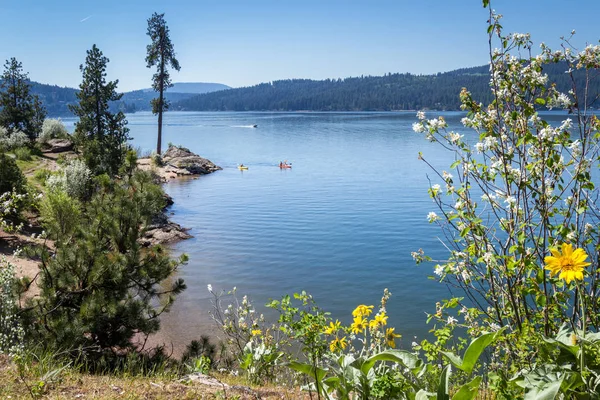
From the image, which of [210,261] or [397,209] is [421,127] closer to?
[210,261]

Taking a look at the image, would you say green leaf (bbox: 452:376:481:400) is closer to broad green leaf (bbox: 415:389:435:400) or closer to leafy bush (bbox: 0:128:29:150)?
broad green leaf (bbox: 415:389:435:400)

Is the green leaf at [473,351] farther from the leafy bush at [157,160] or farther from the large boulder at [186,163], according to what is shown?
the leafy bush at [157,160]

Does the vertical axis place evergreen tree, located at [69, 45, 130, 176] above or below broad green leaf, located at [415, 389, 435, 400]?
above

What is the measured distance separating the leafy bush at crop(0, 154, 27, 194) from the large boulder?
70.3 ft

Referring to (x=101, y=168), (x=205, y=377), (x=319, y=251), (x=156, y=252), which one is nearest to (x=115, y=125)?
(x=101, y=168)

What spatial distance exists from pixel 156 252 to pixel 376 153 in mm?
44497

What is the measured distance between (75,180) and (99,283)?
549 inches

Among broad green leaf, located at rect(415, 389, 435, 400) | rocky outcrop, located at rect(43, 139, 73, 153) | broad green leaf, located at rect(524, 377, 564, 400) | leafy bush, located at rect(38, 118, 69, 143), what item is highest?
leafy bush, located at rect(38, 118, 69, 143)

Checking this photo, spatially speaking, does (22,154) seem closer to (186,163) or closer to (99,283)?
(186,163)

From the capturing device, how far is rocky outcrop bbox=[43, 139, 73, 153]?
32906 mm

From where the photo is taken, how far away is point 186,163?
4084 centimetres

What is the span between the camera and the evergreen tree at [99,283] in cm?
665

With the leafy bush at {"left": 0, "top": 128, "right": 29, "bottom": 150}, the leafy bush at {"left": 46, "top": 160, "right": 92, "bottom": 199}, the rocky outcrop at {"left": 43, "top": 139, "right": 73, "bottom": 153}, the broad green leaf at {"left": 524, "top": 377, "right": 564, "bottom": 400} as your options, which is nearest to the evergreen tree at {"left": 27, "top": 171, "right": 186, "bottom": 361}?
the broad green leaf at {"left": 524, "top": 377, "right": 564, "bottom": 400}

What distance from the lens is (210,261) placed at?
16.4 m
